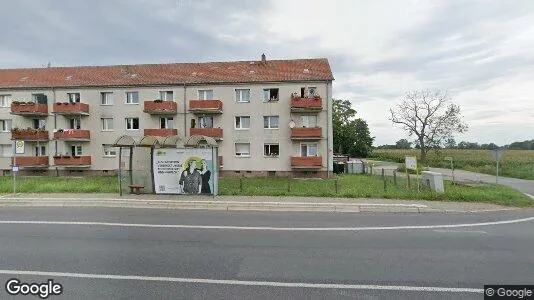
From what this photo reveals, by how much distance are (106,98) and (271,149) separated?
16043mm

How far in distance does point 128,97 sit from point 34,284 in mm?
28534

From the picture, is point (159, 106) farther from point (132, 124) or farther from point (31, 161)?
point (31, 161)

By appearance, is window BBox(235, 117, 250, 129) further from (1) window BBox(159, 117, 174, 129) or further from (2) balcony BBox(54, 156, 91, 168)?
(2) balcony BBox(54, 156, 91, 168)

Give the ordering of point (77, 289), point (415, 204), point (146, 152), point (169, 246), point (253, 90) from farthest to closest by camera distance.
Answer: point (253, 90), point (146, 152), point (415, 204), point (169, 246), point (77, 289)

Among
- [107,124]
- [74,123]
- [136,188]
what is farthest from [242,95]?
[136,188]

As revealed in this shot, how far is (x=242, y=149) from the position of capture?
97.8 feet

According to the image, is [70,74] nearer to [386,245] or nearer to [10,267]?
[10,267]

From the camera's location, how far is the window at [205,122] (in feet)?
98.7

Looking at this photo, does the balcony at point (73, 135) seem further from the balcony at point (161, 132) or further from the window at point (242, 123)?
the window at point (242, 123)

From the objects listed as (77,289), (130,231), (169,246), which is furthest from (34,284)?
(130,231)

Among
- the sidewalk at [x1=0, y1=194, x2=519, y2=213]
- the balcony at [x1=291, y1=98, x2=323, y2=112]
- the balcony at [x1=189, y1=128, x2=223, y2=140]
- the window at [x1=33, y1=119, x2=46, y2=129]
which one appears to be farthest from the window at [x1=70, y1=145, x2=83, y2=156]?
the balcony at [x1=291, y1=98, x2=323, y2=112]

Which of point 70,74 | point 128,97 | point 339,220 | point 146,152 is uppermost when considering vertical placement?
point 70,74

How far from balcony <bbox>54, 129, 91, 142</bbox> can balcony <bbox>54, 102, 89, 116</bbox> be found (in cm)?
161

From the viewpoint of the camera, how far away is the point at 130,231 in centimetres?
788
